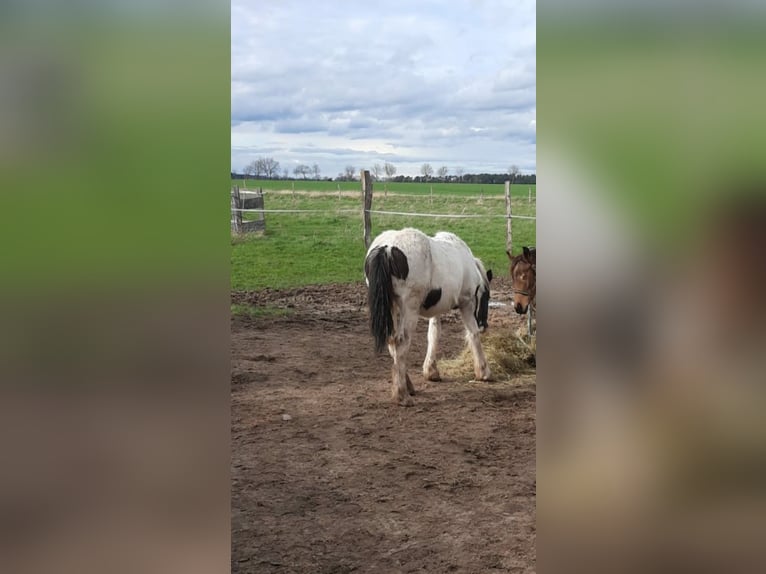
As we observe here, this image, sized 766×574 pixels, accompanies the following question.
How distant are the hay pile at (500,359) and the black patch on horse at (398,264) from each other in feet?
4.78

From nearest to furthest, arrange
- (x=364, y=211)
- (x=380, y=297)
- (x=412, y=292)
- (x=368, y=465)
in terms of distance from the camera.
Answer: (x=368, y=465)
(x=380, y=297)
(x=412, y=292)
(x=364, y=211)

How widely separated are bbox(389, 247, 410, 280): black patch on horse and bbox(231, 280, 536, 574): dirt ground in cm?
119

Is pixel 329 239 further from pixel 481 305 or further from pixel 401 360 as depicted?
pixel 401 360

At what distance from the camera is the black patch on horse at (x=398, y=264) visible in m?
6.01

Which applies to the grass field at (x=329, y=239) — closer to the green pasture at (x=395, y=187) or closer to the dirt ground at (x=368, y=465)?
the green pasture at (x=395, y=187)

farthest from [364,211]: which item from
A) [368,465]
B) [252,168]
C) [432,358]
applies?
[252,168]

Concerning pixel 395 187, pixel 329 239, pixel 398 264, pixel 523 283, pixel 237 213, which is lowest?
pixel 523 283

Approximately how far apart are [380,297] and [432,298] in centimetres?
67

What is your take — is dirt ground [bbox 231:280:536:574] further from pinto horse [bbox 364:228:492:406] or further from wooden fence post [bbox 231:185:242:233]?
wooden fence post [bbox 231:185:242:233]

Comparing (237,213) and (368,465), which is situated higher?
(237,213)

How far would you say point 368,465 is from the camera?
4.75 meters

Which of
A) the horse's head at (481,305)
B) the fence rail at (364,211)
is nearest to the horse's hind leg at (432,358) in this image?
the horse's head at (481,305)

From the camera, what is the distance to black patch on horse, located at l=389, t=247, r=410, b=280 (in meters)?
6.01
